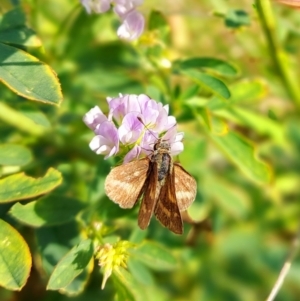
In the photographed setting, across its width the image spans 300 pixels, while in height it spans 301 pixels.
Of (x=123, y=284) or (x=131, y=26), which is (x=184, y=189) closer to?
(x=123, y=284)

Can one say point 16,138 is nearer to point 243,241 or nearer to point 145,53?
point 145,53

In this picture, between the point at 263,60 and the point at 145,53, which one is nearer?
the point at 145,53

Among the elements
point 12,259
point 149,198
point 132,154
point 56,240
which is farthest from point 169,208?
point 56,240

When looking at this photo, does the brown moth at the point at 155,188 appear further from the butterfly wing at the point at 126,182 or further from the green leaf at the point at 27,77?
the green leaf at the point at 27,77

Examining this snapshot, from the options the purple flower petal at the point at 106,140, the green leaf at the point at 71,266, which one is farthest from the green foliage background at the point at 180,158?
the purple flower petal at the point at 106,140

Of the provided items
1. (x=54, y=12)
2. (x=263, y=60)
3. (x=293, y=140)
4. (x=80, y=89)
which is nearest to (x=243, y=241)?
(x=293, y=140)
